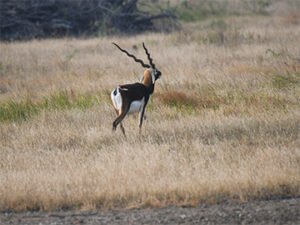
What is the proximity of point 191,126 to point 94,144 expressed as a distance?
5.26ft

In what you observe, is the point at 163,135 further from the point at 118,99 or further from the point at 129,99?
the point at 118,99

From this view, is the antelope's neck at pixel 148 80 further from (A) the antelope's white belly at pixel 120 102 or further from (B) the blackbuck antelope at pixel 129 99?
(A) the antelope's white belly at pixel 120 102

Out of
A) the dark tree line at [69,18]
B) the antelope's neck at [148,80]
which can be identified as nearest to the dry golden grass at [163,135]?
the antelope's neck at [148,80]

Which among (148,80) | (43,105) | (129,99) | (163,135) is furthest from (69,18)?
(129,99)

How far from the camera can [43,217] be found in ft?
26.4

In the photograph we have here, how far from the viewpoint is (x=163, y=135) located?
11.4 m

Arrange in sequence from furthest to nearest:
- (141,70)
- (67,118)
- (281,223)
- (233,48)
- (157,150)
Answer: (233,48) → (141,70) → (67,118) → (157,150) → (281,223)

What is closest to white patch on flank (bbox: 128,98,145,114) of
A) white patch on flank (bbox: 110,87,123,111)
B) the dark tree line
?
white patch on flank (bbox: 110,87,123,111)

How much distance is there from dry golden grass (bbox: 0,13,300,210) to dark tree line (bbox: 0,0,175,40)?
7582 mm

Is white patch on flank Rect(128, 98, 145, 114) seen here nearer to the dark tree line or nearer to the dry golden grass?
the dry golden grass

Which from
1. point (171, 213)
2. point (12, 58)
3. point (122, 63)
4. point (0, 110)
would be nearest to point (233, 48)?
point (122, 63)

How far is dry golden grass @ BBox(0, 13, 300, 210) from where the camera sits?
8.55 metres

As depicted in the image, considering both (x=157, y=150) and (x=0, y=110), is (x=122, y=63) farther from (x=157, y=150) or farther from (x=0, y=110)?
(x=157, y=150)

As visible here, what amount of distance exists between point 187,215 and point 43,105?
6.92 meters
